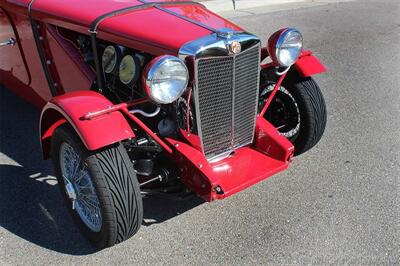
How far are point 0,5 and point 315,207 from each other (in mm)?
3164

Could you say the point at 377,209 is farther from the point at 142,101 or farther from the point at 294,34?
the point at 142,101

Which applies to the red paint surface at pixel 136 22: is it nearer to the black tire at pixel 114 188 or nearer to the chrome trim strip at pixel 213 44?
the chrome trim strip at pixel 213 44

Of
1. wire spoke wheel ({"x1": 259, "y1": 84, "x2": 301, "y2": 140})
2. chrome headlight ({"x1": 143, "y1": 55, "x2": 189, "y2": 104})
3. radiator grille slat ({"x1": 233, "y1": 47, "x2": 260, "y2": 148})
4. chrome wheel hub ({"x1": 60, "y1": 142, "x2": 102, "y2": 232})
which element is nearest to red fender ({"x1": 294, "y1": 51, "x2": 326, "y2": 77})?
wire spoke wheel ({"x1": 259, "y1": 84, "x2": 301, "y2": 140})

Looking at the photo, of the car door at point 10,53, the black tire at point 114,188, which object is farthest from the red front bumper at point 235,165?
the car door at point 10,53

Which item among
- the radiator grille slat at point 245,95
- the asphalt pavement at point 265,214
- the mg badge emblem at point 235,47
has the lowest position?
the asphalt pavement at point 265,214

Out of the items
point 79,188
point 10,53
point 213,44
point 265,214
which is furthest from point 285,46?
point 10,53

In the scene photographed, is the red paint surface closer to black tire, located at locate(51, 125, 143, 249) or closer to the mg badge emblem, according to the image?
the mg badge emblem

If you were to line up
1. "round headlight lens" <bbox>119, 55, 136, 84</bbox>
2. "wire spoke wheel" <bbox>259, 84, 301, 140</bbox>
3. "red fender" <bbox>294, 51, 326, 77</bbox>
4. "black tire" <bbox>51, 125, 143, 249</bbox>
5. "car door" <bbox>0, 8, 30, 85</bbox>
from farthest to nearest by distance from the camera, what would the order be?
"car door" <bbox>0, 8, 30, 85</bbox> → "wire spoke wheel" <bbox>259, 84, 301, 140</bbox> → "red fender" <bbox>294, 51, 326, 77</bbox> → "round headlight lens" <bbox>119, 55, 136, 84</bbox> → "black tire" <bbox>51, 125, 143, 249</bbox>

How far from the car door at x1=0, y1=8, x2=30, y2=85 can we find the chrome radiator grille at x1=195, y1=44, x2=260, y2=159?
6.88ft

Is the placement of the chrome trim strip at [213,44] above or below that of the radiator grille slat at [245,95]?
above

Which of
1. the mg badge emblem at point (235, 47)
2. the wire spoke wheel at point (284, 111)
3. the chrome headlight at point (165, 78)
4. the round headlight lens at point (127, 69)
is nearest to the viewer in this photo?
the chrome headlight at point (165, 78)

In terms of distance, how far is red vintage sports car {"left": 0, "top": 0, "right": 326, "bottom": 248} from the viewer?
2408 millimetres

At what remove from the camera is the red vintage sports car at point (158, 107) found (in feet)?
7.90

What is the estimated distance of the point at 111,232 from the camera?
8.08 ft
